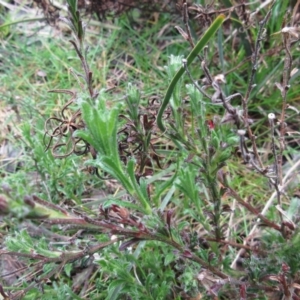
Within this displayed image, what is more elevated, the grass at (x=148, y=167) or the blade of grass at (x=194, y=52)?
the blade of grass at (x=194, y=52)

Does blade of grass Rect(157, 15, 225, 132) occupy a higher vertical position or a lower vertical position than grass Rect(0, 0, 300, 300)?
higher

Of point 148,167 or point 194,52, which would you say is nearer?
point 194,52

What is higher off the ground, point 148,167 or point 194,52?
point 194,52

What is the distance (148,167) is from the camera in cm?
191

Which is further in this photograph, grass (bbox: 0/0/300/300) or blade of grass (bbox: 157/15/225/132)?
grass (bbox: 0/0/300/300)

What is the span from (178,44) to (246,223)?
2.88ft

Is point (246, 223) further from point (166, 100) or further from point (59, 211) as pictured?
point (59, 211)

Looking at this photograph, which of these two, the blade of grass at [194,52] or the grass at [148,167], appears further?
the grass at [148,167]

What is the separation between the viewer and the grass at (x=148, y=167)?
1.18 m

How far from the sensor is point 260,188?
1886mm

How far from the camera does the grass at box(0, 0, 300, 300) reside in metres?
1.18

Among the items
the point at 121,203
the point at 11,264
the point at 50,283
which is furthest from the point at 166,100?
the point at 11,264

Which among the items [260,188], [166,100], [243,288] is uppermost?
[166,100]

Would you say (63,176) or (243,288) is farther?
(63,176)
